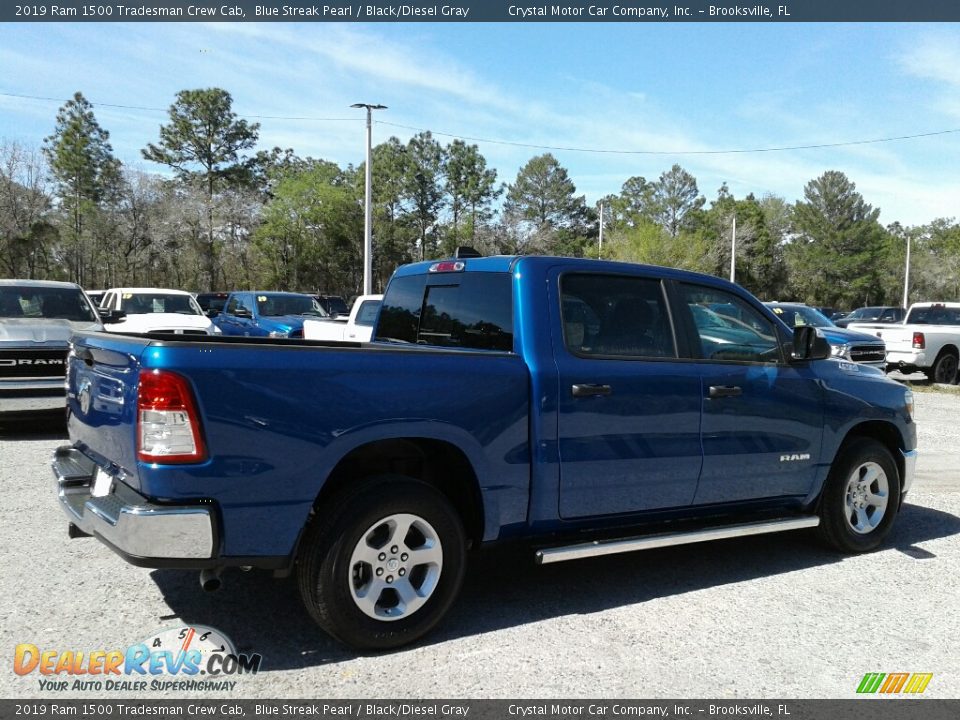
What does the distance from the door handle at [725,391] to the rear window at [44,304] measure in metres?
8.49

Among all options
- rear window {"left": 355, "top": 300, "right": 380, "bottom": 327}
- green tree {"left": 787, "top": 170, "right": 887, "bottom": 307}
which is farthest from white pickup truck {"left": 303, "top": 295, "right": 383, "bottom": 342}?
green tree {"left": 787, "top": 170, "right": 887, "bottom": 307}

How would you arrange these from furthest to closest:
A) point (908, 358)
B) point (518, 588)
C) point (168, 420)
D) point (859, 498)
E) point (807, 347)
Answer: point (908, 358)
point (859, 498)
point (807, 347)
point (518, 588)
point (168, 420)

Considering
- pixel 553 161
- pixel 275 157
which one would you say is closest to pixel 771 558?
pixel 275 157

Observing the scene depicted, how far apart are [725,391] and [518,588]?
5.61 feet

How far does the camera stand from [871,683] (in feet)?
11.8

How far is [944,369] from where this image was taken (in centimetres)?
1792

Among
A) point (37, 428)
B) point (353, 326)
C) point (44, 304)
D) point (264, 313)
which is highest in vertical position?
point (44, 304)

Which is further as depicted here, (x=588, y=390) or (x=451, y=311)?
(x=451, y=311)

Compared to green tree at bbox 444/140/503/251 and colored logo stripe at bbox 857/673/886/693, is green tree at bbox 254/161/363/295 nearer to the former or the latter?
green tree at bbox 444/140/503/251

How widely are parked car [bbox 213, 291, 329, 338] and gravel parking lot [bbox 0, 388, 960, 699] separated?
10935 millimetres

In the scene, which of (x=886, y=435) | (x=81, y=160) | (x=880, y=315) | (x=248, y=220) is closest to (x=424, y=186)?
(x=248, y=220)

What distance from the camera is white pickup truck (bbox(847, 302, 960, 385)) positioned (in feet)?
57.0

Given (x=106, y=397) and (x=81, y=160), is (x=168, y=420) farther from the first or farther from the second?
(x=81, y=160)

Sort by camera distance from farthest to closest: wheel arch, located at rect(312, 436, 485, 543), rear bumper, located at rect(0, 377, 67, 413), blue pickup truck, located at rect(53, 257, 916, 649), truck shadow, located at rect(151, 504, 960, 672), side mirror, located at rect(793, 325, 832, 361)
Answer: rear bumper, located at rect(0, 377, 67, 413), side mirror, located at rect(793, 325, 832, 361), truck shadow, located at rect(151, 504, 960, 672), wheel arch, located at rect(312, 436, 485, 543), blue pickup truck, located at rect(53, 257, 916, 649)
